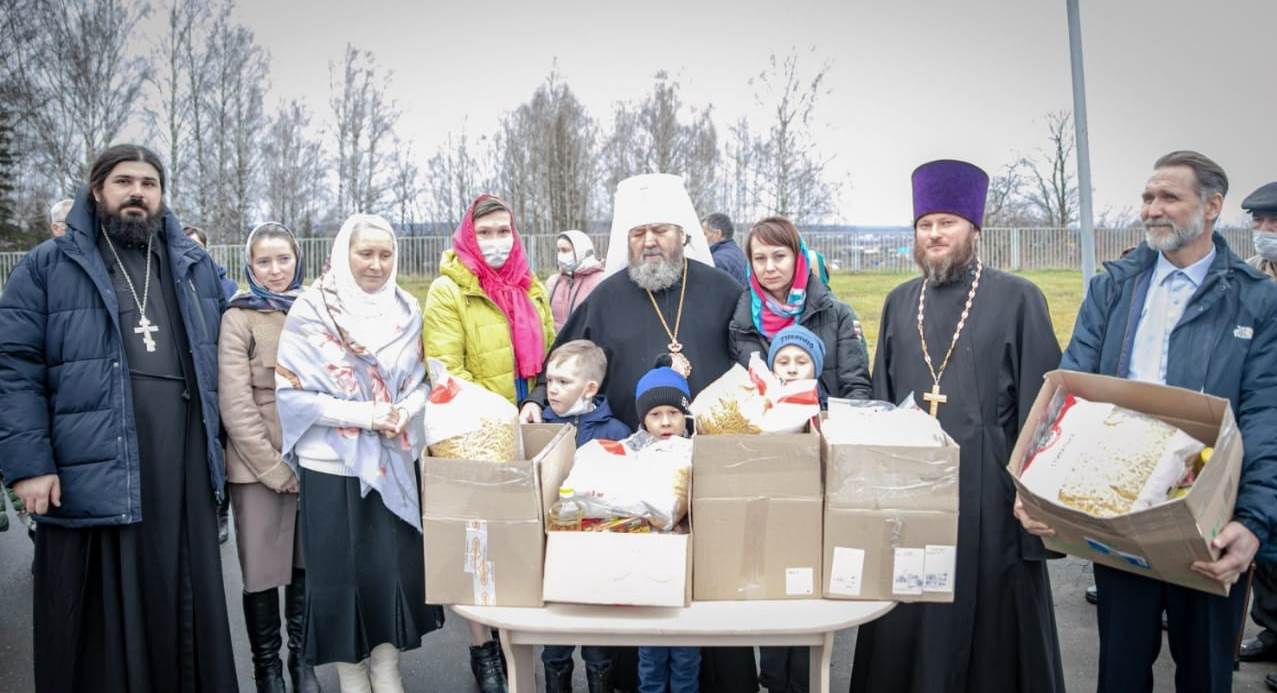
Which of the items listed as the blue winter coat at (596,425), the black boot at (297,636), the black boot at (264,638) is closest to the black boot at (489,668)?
the black boot at (297,636)

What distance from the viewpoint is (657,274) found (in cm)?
337

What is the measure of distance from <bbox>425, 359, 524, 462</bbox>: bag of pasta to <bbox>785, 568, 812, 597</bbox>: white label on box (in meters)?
0.79

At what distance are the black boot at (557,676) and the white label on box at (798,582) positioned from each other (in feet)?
5.09

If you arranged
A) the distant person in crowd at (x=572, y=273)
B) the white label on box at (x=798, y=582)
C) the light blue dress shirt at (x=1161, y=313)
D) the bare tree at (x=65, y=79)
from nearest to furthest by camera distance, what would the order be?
the white label on box at (x=798, y=582) < the light blue dress shirt at (x=1161, y=313) < the distant person in crowd at (x=572, y=273) < the bare tree at (x=65, y=79)

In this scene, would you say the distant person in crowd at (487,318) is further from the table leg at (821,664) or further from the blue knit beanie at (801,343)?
the table leg at (821,664)

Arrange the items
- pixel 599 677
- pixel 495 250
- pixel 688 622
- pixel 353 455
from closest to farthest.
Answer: pixel 688 622 → pixel 353 455 → pixel 599 677 → pixel 495 250

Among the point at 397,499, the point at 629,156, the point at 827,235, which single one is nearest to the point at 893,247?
the point at 827,235

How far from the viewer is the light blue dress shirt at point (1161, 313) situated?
2537 mm

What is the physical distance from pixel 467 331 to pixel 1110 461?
2.44 metres

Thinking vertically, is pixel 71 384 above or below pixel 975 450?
above

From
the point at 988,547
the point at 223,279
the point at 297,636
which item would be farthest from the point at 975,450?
the point at 223,279

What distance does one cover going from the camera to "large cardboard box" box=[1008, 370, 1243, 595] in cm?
192

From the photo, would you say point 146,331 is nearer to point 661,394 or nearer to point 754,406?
point 661,394

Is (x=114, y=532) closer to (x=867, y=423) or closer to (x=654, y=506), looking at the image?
(x=654, y=506)
